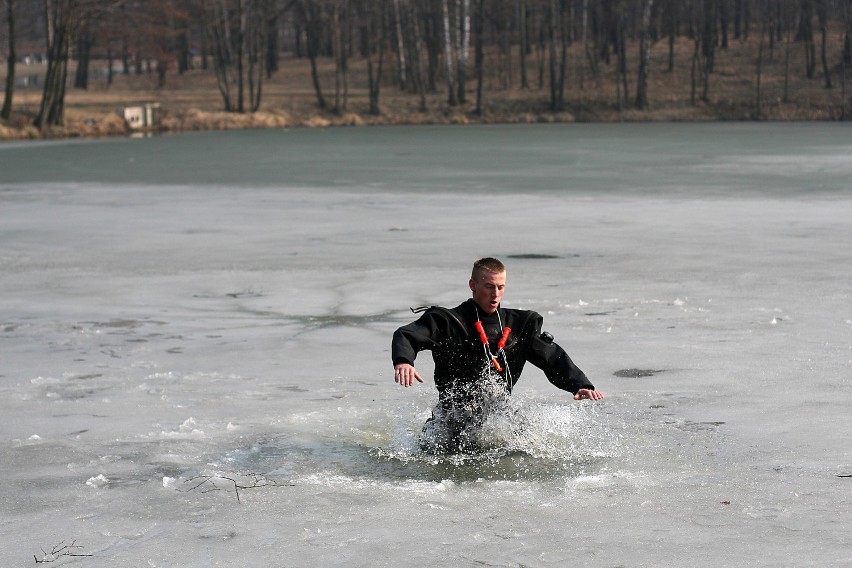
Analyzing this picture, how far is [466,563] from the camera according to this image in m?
4.81

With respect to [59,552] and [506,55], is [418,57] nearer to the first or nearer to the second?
[506,55]

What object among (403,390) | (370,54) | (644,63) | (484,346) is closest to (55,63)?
(370,54)

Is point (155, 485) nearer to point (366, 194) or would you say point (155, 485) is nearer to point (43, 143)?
point (366, 194)

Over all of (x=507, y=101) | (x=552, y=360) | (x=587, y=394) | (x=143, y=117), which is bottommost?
(x=507, y=101)

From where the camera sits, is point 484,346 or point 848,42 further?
point 848,42

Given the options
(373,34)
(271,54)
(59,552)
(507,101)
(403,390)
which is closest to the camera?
(59,552)

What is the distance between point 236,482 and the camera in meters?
5.94

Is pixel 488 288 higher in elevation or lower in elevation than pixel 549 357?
higher

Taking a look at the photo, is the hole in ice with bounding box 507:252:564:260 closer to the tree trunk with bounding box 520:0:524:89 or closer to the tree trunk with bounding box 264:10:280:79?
the tree trunk with bounding box 520:0:524:89

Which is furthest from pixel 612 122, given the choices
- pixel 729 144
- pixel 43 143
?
pixel 43 143

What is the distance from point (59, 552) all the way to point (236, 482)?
3.66ft

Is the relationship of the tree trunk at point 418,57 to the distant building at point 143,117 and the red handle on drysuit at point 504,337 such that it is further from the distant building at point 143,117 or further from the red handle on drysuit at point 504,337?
the red handle on drysuit at point 504,337

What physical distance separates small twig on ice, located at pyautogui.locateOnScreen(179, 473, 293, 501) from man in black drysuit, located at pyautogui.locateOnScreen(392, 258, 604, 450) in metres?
0.84

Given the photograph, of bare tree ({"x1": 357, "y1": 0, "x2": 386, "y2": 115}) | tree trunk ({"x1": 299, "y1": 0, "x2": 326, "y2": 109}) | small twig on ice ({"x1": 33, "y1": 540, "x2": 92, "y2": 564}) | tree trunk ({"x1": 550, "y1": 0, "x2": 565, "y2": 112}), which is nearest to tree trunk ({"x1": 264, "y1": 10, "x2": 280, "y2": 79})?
tree trunk ({"x1": 299, "y1": 0, "x2": 326, "y2": 109})
